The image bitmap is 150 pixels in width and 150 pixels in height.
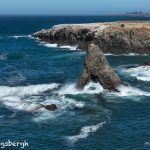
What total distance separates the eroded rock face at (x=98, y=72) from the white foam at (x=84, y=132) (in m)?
16.5

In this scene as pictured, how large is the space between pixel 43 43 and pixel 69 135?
96.3 m

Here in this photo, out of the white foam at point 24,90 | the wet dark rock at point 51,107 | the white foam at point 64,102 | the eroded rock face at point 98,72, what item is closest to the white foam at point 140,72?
the eroded rock face at point 98,72

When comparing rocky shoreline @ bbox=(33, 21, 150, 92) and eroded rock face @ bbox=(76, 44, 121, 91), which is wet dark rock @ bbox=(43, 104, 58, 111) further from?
rocky shoreline @ bbox=(33, 21, 150, 92)

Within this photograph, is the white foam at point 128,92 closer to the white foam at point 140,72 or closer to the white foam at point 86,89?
the white foam at point 86,89

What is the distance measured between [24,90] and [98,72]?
11107mm

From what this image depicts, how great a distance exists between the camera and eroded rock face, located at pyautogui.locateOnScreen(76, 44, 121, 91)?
67438 mm

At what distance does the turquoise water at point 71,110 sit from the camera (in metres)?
46.1

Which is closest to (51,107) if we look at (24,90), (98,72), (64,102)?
(64,102)

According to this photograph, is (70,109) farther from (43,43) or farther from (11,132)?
(43,43)

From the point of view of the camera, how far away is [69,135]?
1865 inches

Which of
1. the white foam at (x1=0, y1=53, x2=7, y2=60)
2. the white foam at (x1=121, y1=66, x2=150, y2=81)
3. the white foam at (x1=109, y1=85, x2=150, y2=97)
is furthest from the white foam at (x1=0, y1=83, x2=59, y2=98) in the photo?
the white foam at (x1=0, y1=53, x2=7, y2=60)

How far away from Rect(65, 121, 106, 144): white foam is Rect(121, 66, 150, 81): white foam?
88.9 ft

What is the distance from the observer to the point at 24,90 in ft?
224

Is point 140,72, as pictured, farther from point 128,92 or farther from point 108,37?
point 108,37
